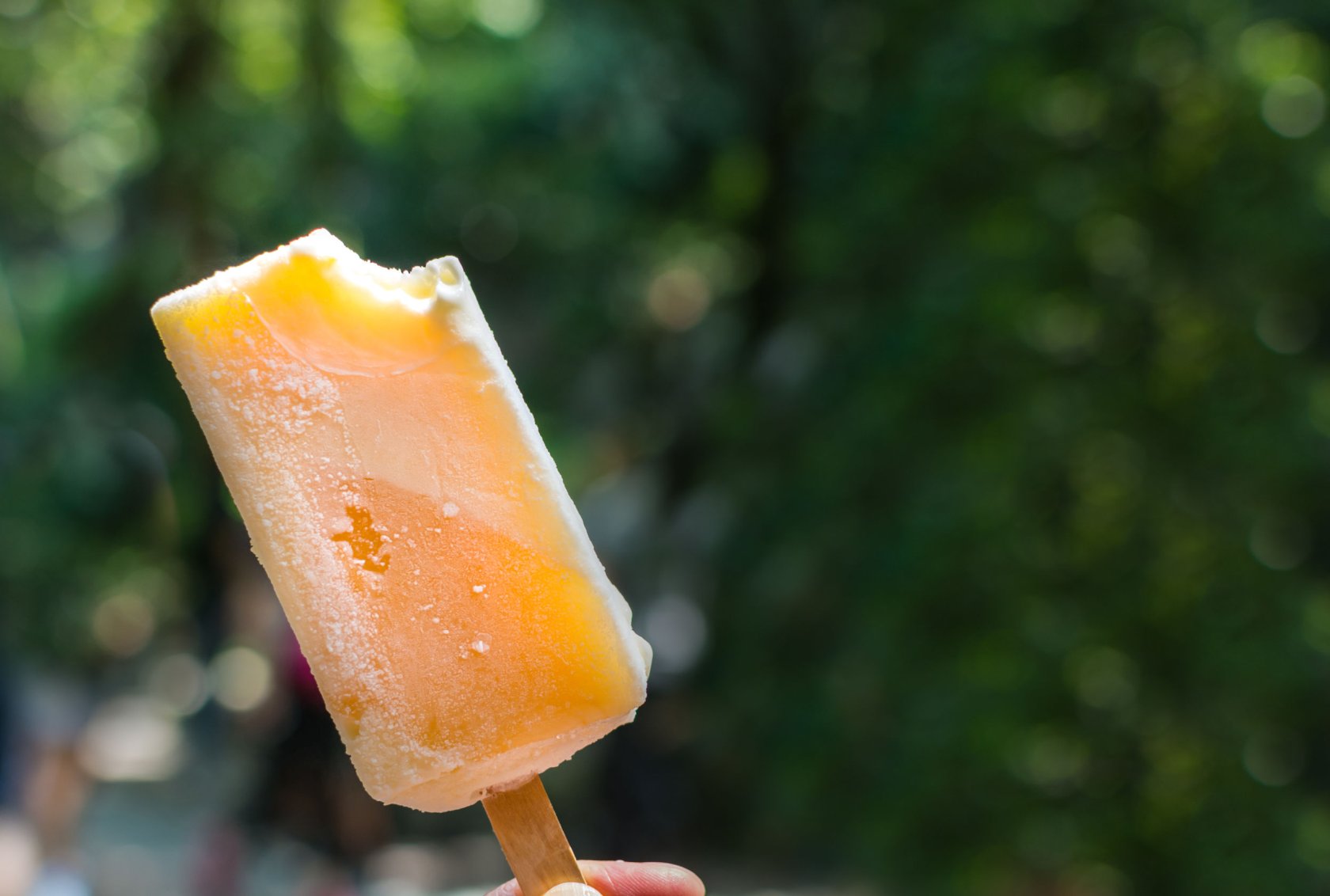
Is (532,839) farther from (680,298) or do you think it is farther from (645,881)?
(680,298)

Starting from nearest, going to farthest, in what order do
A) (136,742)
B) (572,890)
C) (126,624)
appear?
(572,890), (126,624), (136,742)

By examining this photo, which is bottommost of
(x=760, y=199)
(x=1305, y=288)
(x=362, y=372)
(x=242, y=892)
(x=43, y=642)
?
(x=242, y=892)

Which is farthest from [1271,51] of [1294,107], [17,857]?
[17,857]

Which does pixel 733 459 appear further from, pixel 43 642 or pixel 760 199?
pixel 43 642

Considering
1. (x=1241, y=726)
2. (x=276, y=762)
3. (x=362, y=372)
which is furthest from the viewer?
(x=276, y=762)

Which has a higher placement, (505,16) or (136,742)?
(505,16)

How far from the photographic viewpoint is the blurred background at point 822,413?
385cm

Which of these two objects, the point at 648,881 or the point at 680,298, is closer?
the point at 648,881

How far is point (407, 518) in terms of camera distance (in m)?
1.16

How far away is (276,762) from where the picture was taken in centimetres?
437

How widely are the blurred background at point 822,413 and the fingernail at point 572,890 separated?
3057 millimetres

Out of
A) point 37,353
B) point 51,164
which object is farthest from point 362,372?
point 51,164

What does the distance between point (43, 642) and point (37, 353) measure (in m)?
1.21

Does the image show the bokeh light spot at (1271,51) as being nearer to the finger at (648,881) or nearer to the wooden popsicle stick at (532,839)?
the finger at (648,881)
